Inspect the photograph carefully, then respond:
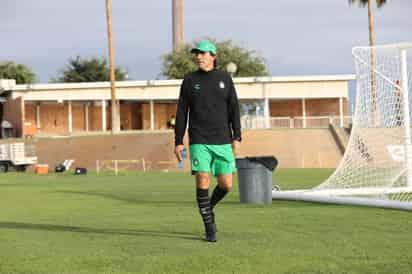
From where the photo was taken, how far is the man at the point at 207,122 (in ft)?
30.9

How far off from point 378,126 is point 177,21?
72.9 m

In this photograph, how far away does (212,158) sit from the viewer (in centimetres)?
959

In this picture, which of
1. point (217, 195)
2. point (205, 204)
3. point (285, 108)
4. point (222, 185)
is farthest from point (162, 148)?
point (205, 204)

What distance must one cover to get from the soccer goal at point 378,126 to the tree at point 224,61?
221 feet

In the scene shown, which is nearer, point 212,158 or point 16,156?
point 212,158

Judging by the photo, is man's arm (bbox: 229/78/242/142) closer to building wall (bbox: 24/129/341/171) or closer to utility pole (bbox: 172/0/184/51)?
building wall (bbox: 24/129/341/171)

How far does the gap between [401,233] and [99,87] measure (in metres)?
57.4

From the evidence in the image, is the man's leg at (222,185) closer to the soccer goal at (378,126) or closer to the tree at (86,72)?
the soccer goal at (378,126)

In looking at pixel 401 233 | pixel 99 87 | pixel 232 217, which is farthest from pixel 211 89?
pixel 99 87

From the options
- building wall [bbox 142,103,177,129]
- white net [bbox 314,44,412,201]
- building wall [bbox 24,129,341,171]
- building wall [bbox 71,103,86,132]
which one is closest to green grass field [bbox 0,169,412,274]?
white net [bbox 314,44,412,201]

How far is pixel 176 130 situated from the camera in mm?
9633

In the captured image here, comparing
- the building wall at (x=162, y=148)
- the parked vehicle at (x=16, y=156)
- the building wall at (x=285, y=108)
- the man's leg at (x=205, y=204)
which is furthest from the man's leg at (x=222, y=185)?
the building wall at (x=285, y=108)

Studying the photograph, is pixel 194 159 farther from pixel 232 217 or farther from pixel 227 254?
pixel 232 217

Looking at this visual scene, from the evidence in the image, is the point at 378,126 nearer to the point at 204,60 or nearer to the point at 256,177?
the point at 256,177
